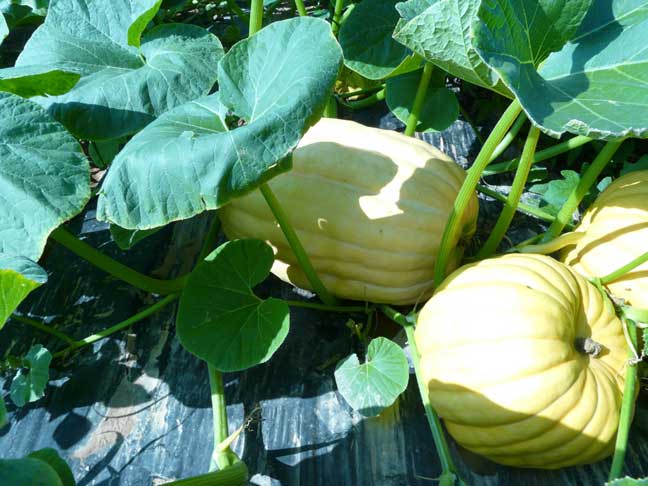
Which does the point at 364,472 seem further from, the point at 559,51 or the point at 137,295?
the point at 559,51

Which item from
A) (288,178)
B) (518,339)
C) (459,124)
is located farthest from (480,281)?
(459,124)

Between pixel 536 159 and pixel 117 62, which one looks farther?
pixel 536 159

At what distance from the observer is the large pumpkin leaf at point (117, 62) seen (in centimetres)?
116

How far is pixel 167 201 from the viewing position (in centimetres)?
91

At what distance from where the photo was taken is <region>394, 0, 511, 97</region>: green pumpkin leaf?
832 mm

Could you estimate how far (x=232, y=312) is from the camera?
112cm

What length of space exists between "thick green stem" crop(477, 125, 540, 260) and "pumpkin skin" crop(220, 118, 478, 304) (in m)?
0.05

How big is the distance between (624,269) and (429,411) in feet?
1.31

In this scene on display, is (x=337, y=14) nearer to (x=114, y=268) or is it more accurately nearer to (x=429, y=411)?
(x=114, y=268)

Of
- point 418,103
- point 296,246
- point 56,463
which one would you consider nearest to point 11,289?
point 56,463

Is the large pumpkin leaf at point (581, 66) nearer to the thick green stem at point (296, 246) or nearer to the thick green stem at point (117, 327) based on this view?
the thick green stem at point (296, 246)

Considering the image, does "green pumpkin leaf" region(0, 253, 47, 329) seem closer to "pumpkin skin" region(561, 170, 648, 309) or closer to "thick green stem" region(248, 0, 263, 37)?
"thick green stem" region(248, 0, 263, 37)

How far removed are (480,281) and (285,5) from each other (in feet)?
5.21

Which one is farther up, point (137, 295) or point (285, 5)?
point (285, 5)
